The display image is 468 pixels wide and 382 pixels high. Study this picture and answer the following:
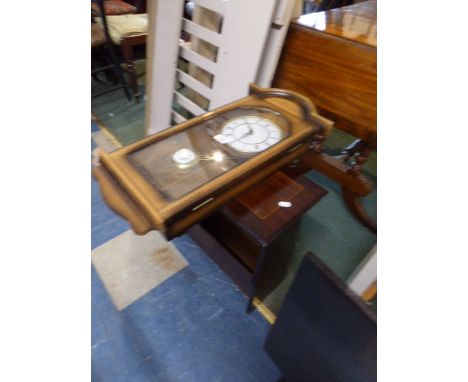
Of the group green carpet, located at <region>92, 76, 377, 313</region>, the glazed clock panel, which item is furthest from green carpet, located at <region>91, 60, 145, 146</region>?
the glazed clock panel

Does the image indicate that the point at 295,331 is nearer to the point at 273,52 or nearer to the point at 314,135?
the point at 314,135

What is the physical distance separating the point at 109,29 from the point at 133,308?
203 centimetres

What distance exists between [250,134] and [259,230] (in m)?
0.31

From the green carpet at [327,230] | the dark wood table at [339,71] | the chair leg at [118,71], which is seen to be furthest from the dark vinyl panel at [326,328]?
the chair leg at [118,71]

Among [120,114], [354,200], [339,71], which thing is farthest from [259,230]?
[120,114]

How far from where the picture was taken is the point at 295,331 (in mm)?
623

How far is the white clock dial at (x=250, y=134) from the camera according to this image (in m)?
0.71

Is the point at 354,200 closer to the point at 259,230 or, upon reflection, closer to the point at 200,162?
the point at 259,230

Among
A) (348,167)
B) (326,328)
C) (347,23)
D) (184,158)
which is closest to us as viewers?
(326,328)

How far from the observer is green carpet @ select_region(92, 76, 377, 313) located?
1.37 metres

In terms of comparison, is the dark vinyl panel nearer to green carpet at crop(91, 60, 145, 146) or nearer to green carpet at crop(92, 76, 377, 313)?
green carpet at crop(92, 76, 377, 313)

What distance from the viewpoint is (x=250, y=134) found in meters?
0.74
